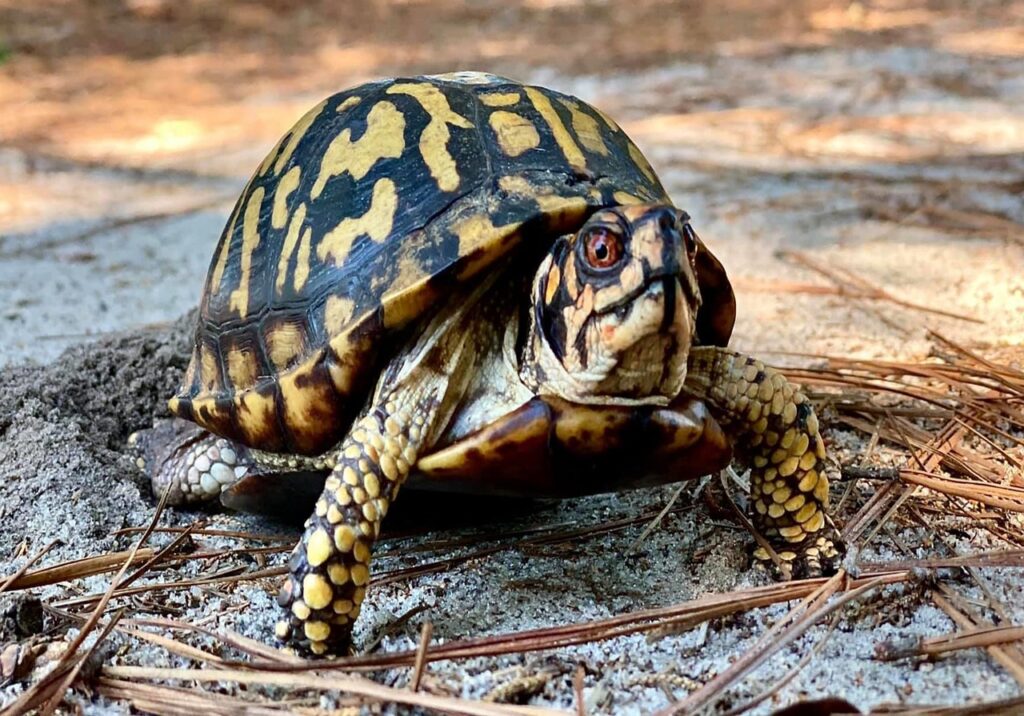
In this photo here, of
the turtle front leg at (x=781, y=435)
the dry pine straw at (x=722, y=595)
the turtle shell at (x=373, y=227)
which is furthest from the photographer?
the turtle front leg at (x=781, y=435)

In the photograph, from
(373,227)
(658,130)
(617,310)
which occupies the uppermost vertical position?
(373,227)

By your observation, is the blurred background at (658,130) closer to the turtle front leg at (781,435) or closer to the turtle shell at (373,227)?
the turtle front leg at (781,435)

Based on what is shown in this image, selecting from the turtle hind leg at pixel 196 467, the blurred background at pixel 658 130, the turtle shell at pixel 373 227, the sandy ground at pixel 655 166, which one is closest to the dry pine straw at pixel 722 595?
the sandy ground at pixel 655 166

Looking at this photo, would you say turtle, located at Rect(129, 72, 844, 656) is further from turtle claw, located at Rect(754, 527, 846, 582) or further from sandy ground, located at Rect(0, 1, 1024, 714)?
sandy ground, located at Rect(0, 1, 1024, 714)

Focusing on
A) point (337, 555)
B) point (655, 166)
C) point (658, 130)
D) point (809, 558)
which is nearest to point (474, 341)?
point (337, 555)

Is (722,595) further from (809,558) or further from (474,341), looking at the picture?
(474,341)

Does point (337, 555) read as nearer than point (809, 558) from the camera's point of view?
Yes
